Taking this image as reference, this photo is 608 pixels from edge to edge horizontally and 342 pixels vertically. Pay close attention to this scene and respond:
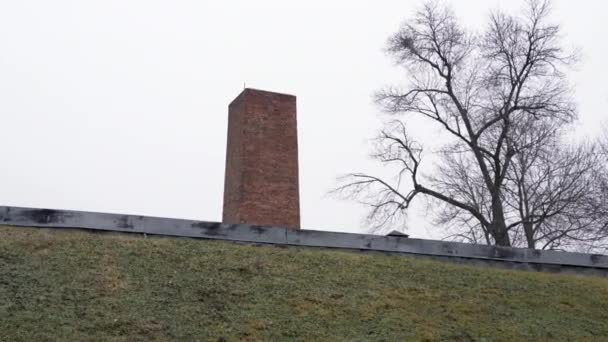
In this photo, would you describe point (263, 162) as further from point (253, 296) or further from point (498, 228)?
point (498, 228)

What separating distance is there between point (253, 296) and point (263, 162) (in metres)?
4.69

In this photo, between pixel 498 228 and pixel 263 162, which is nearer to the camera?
pixel 263 162

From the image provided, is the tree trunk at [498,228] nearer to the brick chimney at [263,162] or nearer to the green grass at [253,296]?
the green grass at [253,296]

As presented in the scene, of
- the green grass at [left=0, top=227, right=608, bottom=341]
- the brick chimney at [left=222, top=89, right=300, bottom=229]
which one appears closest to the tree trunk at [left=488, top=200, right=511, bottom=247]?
the green grass at [left=0, top=227, right=608, bottom=341]

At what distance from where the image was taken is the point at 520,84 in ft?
69.6

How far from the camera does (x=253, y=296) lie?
9055 mm

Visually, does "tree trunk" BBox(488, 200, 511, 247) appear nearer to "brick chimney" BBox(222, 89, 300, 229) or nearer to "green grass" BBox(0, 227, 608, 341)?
"green grass" BBox(0, 227, 608, 341)

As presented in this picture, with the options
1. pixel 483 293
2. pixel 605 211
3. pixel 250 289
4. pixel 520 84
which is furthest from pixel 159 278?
pixel 605 211

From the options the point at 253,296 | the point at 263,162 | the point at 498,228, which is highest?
the point at 263,162

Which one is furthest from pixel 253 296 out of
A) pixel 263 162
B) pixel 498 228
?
pixel 498 228

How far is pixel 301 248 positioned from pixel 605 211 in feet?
45.3

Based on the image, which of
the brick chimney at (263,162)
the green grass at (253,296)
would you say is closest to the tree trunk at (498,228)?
the green grass at (253,296)

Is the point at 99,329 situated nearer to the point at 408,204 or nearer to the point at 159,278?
the point at 159,278

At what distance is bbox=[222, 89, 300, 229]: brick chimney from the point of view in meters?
13.2
